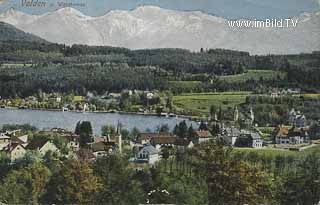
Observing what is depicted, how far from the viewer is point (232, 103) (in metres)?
5.66

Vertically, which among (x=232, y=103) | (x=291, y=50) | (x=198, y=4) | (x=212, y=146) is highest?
(x=198, y=4)

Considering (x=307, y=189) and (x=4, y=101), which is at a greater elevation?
(x=4, y=101)

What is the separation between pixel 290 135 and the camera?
565cm

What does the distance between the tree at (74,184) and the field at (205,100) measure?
92 cm

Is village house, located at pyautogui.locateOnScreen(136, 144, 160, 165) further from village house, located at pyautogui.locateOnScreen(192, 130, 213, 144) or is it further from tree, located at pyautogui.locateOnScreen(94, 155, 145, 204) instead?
village house, located at pyautogui.locateOnScreen(192, 130, 213, 144)

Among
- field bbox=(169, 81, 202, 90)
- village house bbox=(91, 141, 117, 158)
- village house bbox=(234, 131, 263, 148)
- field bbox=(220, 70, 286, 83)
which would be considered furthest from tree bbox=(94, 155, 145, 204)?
field bbox=(220, 70, 286, 83)

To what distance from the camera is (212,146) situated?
563 centimetres

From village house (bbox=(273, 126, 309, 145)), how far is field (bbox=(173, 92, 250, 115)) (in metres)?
0.40

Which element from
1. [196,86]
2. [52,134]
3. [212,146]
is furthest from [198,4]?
[52,134]

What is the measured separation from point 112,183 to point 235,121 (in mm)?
1130

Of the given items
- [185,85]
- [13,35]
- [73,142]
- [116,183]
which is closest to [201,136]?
[185,85]

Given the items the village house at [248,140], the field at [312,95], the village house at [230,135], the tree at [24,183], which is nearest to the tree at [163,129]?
the village house at [230,135]

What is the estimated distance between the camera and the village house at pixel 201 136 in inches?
221

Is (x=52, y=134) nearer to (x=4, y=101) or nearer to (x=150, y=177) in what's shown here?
(x=4, y=101)
